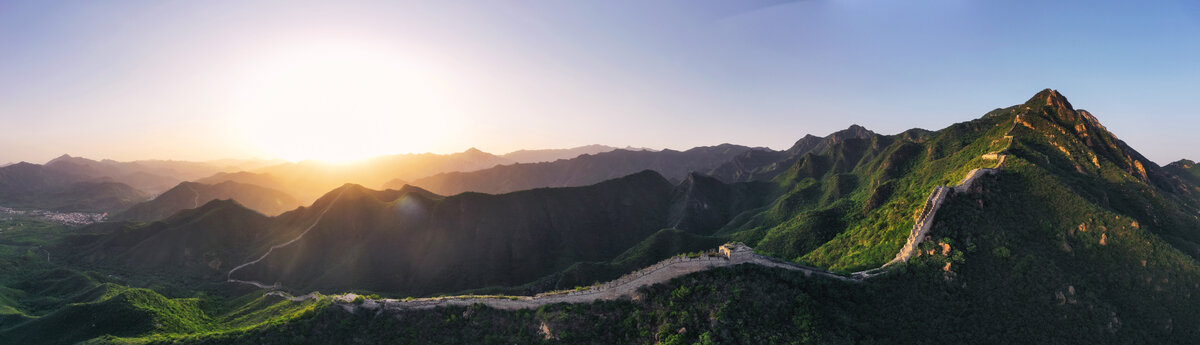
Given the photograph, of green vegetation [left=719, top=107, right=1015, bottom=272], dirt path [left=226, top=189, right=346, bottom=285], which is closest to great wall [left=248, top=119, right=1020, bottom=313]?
green vegetation [left=719, top=107, right=1015, bottom=272]

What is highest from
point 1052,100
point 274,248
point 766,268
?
point 1052,100

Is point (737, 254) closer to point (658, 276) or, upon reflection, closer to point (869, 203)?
point (658, 276)

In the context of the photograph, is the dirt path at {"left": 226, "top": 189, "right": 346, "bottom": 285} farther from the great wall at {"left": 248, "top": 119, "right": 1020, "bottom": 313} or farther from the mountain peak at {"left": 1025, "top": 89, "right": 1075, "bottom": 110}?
Answer: the mountain peak at {"left": 1025, "top": 89, "right": 1075, "bottom": 110}

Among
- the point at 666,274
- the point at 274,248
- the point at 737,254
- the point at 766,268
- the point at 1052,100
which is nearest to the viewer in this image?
the point at 766,268

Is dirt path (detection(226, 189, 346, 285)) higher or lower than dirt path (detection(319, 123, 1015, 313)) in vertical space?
lower

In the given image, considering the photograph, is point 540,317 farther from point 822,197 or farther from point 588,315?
point 822,197

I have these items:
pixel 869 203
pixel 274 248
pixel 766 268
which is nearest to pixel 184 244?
pixel 274 248

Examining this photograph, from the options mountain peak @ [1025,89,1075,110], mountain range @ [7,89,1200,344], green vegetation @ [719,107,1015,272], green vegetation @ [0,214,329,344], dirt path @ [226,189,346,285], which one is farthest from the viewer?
dirt path @ [226,189,346,285]

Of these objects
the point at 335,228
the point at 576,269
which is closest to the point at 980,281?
the point at 576,269
